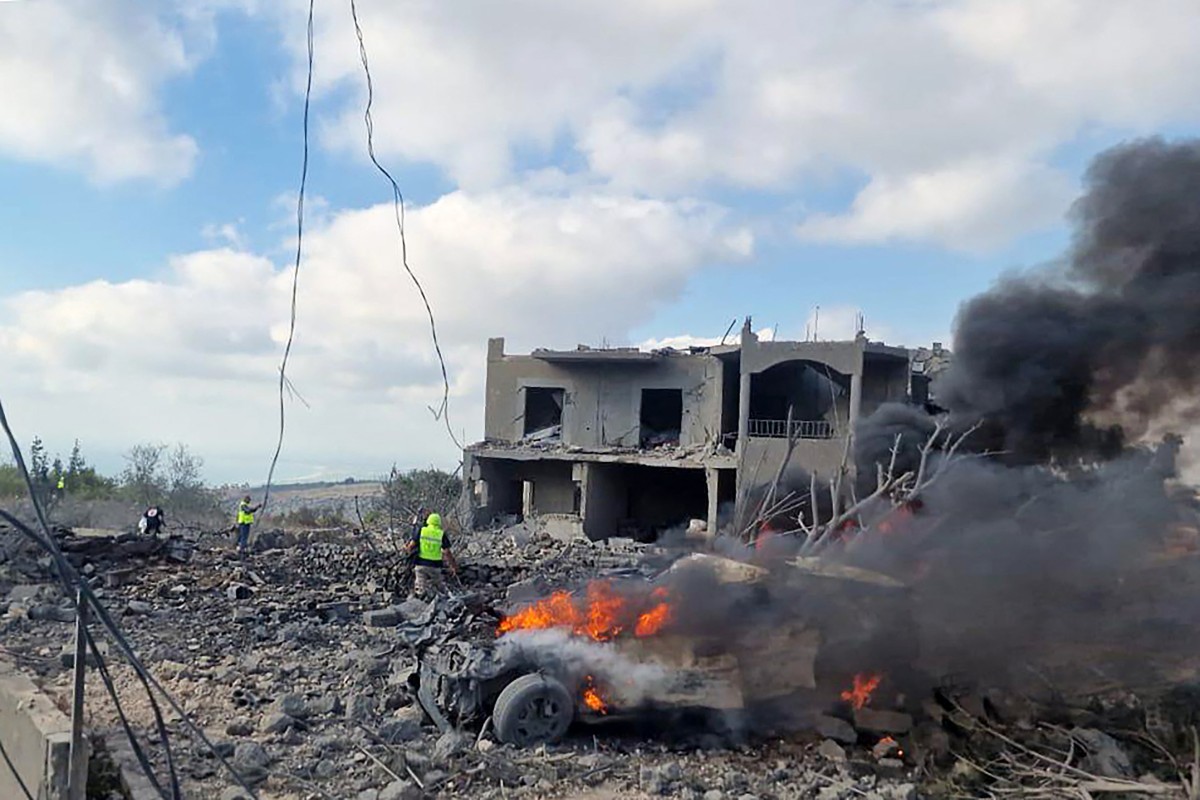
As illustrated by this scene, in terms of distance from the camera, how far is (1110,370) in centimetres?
1203

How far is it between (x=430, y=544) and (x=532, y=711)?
6600 mm

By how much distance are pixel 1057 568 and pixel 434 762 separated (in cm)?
678

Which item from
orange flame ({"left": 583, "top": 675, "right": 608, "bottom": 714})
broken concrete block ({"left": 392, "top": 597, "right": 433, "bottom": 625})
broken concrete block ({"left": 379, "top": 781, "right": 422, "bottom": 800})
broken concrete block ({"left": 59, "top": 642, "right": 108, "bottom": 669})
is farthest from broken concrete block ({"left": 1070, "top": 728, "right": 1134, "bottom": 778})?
broken concrete block ({"left": 59, "top": 642, "right": 108, "bottom": 669})

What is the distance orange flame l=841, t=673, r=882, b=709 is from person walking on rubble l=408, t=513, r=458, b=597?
711 centimetres

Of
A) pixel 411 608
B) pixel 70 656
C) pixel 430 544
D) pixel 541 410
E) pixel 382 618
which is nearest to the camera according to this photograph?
pixel 70 656

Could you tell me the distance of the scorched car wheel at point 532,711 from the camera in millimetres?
7598

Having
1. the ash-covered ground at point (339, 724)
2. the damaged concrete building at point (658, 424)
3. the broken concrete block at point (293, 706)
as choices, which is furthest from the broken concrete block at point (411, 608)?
the damaged concrete building at point (658, 424)

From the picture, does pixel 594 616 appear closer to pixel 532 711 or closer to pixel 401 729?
pixel 532 711

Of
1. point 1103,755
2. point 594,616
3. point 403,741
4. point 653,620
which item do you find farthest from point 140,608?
point 1103,755

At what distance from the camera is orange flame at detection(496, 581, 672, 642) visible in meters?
8.30

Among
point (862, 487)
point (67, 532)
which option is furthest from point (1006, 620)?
point (67, 532)

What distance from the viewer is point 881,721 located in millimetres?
8422

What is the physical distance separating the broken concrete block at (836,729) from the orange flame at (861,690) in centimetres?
24

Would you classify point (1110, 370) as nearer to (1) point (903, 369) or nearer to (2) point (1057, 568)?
(2) point (1057, 568)
